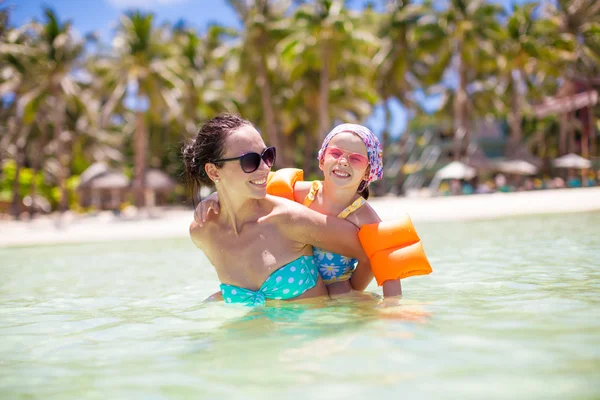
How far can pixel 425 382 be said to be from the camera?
201 cm

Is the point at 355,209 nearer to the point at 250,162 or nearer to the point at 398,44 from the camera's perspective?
the point at 250,162

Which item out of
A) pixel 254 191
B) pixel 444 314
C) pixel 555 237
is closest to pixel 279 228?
pixel 254 191

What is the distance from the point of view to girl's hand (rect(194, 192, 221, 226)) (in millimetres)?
3471

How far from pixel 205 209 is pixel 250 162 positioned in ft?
1.78

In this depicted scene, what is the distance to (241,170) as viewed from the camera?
10.6ft

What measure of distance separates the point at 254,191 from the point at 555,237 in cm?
673

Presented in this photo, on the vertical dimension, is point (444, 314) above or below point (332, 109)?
below

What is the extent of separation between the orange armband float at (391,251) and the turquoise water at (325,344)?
24 cm

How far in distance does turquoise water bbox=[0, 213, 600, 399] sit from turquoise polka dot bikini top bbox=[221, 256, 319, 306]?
9cm

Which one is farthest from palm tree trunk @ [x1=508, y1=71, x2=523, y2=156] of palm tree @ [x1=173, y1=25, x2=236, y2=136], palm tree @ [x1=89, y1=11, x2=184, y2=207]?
palm tree @ [x1=89, y1=11, x2=184, y2=207]

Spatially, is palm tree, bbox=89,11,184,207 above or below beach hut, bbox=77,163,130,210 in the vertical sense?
above

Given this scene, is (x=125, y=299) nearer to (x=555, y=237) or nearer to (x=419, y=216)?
(x=555, y=237)

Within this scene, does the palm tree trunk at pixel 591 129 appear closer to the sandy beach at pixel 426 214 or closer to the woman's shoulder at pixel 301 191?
the sandy beach at pixel 426 214

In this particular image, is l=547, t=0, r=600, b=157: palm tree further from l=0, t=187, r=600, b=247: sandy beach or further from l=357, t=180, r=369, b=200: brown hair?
l=357, t=180, r=369, b=200: brown hair
